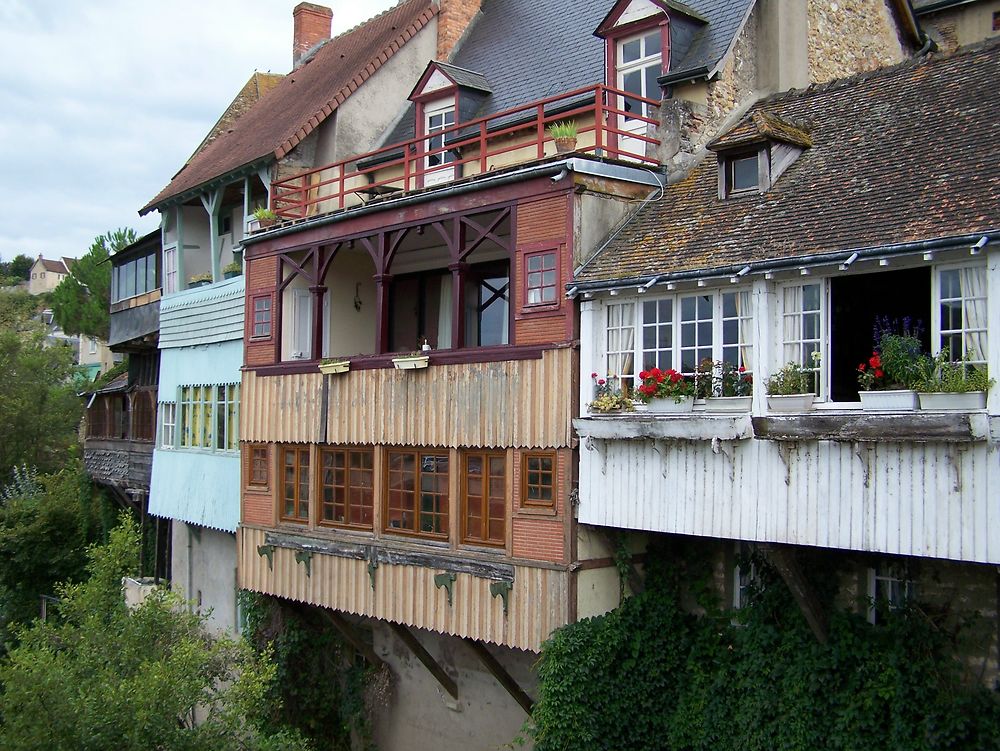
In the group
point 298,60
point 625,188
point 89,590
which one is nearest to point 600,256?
point 625,188

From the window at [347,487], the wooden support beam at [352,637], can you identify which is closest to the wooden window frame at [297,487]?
the window at [347,487]

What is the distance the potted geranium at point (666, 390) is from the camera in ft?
42.5

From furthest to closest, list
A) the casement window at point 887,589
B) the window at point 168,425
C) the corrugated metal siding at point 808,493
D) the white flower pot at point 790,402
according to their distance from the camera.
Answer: the window at point 168,425 → the casement window at point 887,589 → the white flower pot at point 790,402 → the corrugated metal siding at point 808,493

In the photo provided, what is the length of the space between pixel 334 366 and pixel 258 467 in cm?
317

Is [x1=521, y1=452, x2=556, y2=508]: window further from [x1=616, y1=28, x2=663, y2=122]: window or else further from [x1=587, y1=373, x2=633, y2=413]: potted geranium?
[x1=616, y1=28, x2=663, y2=122]: window

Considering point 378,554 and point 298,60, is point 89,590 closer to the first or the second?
point 378,554

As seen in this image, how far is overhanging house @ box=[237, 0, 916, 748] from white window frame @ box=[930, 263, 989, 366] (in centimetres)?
454

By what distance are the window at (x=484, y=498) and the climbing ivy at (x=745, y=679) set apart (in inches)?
77.2

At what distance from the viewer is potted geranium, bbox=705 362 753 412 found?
1242cm

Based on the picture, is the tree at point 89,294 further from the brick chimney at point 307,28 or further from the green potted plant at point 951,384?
the green potted plant at point 951,384

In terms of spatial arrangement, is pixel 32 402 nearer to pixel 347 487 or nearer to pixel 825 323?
pixel 347 487

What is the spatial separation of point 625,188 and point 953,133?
4155 mm

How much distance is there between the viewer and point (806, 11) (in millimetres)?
Answer: 16672

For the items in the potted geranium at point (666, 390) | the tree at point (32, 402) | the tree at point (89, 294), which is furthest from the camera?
the tree at point (89, 294)
